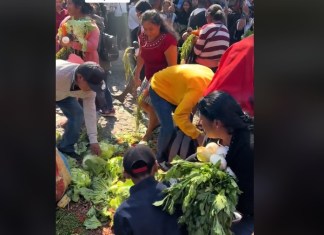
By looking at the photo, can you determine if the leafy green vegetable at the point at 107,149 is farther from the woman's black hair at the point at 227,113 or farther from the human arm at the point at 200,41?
the woman's black hair at the point at 227,113

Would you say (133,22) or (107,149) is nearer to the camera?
(133,22)

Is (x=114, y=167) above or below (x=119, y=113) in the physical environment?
below

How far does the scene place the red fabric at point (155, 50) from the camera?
315 centimetres

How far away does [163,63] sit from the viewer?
325 cm

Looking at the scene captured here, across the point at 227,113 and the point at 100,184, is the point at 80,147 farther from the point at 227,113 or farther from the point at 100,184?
the point at 227,113

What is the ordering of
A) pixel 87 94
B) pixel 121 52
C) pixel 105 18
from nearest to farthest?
pixel 105 18, pixel 87 94, pixel 121 52

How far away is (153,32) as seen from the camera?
3129 mm

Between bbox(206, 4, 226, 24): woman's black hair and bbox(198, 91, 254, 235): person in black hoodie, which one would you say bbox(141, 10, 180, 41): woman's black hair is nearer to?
bbox(206, 4, 226, 24): woman's black hair

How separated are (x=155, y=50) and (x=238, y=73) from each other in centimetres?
72

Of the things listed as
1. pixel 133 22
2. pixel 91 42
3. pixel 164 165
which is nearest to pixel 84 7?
pixel 91 42
